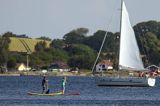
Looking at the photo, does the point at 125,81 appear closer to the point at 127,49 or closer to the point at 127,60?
the point at 127,60

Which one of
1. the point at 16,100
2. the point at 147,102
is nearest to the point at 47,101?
the point at 16,100

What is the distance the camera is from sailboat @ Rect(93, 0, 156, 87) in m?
125

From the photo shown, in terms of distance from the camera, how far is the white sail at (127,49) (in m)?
126

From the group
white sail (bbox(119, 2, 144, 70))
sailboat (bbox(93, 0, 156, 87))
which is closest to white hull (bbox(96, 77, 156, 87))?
sailboat (bbox(93, 0, 156, 87))

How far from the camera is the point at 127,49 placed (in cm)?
12838

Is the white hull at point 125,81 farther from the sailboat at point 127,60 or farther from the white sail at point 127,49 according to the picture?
the white sail at point 127,49

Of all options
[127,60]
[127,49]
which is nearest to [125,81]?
[127,60]

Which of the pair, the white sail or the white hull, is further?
the white sail

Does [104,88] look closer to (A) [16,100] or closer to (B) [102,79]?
(B) [102,79]

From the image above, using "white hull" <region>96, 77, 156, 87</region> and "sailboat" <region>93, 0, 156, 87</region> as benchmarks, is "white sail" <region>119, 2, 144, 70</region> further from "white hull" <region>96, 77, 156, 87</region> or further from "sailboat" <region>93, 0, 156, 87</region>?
"white hull" <region>96, 77, 156, 87</region>

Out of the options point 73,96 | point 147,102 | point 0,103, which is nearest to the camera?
point 0,103

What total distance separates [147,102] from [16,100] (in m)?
13.6

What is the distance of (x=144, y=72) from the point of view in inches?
5148

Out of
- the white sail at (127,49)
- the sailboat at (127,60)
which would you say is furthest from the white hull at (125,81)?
the white sail at (127,49)
